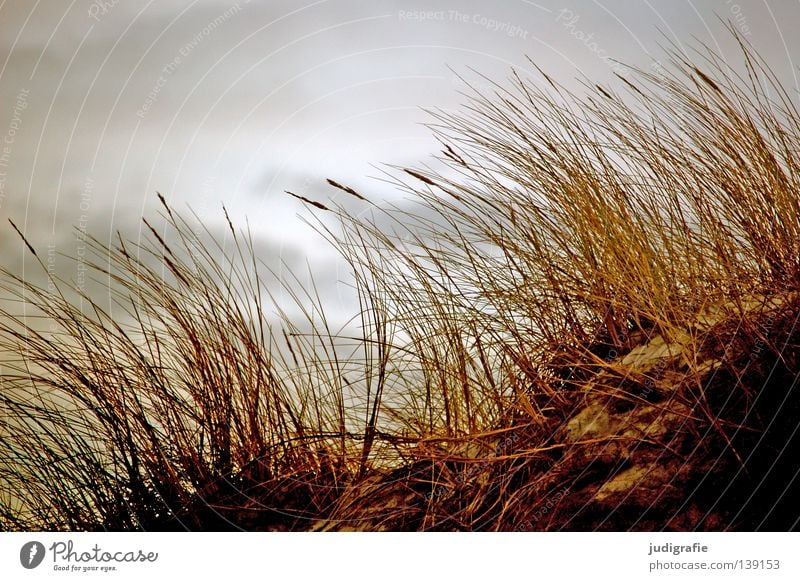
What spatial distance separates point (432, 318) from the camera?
1.31 metres

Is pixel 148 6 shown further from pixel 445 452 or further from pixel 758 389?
pixel 758 389

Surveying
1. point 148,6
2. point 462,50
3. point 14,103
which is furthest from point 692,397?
point 14,103

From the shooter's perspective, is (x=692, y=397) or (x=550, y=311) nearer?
(x=692, y=397)

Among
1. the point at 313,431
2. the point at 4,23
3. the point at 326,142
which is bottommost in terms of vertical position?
the point at 313,431

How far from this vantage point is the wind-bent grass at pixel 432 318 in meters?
1.28

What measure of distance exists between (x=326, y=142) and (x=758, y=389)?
0.92 metres

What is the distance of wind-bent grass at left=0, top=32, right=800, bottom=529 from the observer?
4.18ft

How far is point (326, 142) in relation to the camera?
140 centimetres
